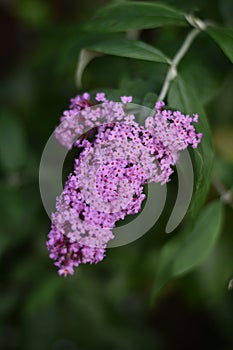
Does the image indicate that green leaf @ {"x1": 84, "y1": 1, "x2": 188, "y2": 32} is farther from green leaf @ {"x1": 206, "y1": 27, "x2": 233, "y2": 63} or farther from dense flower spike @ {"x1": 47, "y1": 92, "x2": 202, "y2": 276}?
dense flower spike @ {"x1": 47, "y1": 92, "x2": 202, "y2": 276}

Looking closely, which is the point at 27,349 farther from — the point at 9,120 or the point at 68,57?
the point at 68,57

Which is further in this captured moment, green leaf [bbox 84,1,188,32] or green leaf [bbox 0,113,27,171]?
green leaf [bbox 0,113,27,171]

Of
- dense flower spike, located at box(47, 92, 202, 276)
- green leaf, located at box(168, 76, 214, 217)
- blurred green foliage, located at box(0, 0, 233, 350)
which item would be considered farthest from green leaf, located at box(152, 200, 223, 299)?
dense flower spike, located at box(47, 92, 202, 276)

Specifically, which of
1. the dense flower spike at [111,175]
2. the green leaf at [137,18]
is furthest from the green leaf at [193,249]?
the green leaf at [137,18]

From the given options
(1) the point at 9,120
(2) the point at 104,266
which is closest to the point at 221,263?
(2) the point at 104,266

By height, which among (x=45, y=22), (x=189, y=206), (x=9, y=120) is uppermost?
(x=45, y=22)

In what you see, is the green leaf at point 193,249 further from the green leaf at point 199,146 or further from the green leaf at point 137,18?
the green leaf at point 137,18
